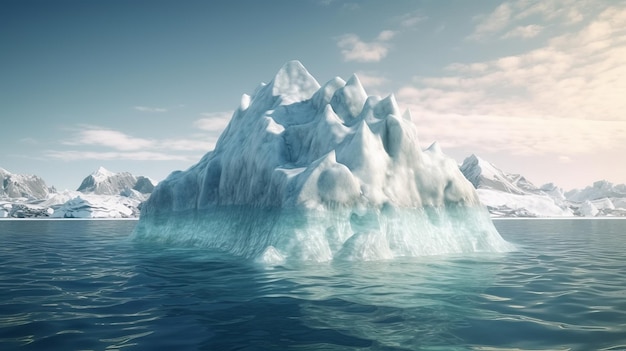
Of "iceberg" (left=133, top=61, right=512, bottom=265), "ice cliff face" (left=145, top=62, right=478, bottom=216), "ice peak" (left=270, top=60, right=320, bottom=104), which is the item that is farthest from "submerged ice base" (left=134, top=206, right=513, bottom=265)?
"ice peak" (left=270, top=60, right=320, bottom=104)

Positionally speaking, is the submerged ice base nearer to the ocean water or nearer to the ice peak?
the ocean water

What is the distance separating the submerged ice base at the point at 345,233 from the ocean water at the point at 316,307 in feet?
3.81

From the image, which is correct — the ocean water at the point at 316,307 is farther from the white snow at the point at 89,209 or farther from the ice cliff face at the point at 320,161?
the white snow at the point at 89,209

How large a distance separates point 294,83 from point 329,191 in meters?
13.5

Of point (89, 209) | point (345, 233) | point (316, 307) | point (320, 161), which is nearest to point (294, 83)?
point (320, 161)

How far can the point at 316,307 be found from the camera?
9930mm

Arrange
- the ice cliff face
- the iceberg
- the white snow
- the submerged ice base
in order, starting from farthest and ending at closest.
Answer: the white snow, the ice cliff face, the iceberg, the submerged ice base

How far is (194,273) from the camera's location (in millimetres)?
15312

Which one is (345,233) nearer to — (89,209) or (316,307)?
(316,307)

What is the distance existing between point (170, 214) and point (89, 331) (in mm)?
21597

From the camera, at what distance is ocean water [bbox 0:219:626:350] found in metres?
7.48

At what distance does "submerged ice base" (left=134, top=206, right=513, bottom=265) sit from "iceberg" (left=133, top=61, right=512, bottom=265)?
5 cm

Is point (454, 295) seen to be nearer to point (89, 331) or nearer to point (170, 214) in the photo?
point (89, 331)

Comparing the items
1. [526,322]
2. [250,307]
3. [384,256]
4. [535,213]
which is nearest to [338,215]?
[384,256]
